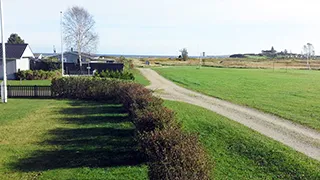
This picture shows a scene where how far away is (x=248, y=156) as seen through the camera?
10.9 metres

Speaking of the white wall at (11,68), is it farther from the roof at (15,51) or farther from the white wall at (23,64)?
the roof at (15,51)

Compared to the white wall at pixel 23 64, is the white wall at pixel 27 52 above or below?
above

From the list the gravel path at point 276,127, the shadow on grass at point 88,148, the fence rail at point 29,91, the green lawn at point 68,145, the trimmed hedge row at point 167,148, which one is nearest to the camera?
Result: the trimmed hedge row at point 167,148

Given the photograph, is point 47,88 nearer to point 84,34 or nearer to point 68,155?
point 68,155

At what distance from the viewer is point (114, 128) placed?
47.8ft

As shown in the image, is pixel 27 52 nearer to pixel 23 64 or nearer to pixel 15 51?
pixel 23 64

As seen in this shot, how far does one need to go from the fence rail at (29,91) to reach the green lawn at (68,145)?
6.30m

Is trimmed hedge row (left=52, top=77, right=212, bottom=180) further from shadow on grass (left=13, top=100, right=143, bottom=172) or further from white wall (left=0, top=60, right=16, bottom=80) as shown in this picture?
white wall (left=0, top=60, right=16, bottom=80)

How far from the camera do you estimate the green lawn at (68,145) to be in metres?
9.24

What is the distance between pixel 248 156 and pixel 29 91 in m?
19.4

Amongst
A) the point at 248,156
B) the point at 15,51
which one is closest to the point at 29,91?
the point at 248,156

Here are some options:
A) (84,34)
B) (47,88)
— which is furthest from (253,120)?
(84,34)

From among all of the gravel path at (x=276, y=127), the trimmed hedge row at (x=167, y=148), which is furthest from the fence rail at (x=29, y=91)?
the trimmed hedge row at (x=167, y=148)

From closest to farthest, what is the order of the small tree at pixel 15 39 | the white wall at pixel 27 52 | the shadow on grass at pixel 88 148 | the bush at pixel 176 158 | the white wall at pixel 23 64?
the bush at pixel 176 158, the shadow on grass at pixel 88 148, the white wall at pixel 23 64, the white wall at pixel 27 52, the small tree at pixel 15 39
